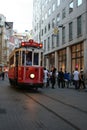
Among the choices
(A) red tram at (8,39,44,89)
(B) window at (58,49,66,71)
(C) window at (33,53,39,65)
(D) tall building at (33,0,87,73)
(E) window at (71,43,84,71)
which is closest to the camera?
(A) red tram at (8,39,44,89)

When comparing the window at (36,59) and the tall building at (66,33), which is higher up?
the tall building at (66,33)

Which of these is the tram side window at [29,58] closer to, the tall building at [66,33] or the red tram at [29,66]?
the red tram at [29,66]

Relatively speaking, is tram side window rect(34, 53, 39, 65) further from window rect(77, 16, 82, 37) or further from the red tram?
window rect(77, 16, 82, 37)

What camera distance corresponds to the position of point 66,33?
154 feet

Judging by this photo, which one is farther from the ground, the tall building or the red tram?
the tall building

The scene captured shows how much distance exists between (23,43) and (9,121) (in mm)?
14053

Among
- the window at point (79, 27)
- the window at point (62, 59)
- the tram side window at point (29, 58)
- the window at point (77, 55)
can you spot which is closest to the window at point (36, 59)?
the tram side window at point (29, 58)

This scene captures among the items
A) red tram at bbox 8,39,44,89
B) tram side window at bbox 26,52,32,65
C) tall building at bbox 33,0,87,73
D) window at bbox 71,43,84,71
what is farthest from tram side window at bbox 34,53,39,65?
window at bbox 71,43,84,71

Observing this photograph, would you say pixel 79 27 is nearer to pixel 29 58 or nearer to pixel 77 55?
pixel 77 55

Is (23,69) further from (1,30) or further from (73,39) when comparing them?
(1,30)

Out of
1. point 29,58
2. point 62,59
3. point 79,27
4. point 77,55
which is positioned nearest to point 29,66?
point 29,58

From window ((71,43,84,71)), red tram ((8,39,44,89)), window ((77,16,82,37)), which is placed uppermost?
window ((77,16,82,37))

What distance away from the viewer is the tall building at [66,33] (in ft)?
131

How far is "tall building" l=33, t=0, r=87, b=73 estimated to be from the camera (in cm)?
4006
